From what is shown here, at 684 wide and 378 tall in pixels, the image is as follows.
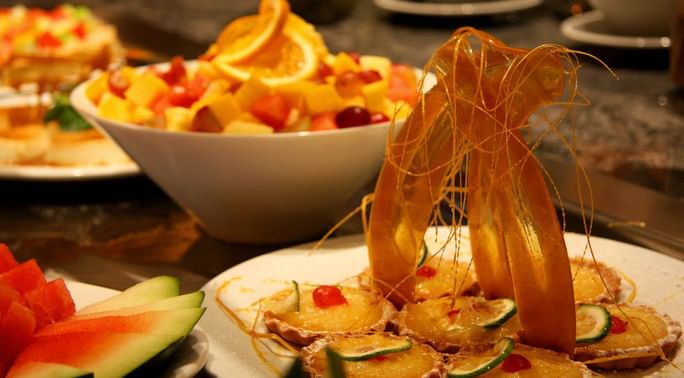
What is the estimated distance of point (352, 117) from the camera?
1516 millimetres

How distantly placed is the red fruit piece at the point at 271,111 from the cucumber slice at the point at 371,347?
0.49m

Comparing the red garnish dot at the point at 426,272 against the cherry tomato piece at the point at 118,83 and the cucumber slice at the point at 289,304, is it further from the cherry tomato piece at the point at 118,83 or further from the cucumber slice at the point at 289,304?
the cherry tomato piece at the point at 118,83

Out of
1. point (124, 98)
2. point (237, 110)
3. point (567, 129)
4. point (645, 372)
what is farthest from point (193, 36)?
point (645, 372)

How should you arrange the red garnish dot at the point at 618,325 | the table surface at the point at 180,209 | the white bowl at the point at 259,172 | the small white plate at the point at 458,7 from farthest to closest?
the small white plate at the point at 458,7 < the table surface at the point at 180,209 < the white bowl at the point at 259,172 < the red garnish dot at the point at 618,325

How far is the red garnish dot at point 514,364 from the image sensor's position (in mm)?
1011

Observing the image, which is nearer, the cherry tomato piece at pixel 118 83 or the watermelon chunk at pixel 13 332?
the watermelon chunk at pixel 13 332

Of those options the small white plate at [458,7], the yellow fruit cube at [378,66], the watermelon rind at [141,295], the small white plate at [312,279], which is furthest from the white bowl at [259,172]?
the small white plate at [458,7]

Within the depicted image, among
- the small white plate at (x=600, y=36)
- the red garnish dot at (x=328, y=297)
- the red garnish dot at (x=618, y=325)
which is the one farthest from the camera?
the small white plate at (x=600, y=36)

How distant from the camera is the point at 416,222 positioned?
1203 millimetres

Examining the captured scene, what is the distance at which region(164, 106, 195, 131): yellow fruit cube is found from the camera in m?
1.54

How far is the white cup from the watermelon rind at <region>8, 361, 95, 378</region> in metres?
2.53

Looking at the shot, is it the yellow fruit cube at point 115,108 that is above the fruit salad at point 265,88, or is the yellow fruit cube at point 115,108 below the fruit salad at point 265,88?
below

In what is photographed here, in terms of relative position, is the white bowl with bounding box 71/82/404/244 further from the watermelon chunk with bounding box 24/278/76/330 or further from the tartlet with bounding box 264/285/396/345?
the watermelon chunk with bounding box 24/278/76/330

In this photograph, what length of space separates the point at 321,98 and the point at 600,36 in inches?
71.9
